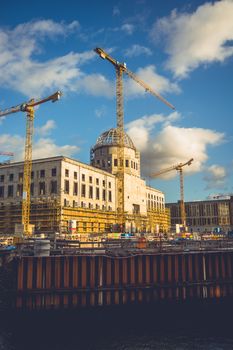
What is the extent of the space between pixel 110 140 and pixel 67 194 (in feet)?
143

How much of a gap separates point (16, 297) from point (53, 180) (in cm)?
6338

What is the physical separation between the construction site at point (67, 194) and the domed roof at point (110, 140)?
4796mm

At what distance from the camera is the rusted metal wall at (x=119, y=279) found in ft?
115

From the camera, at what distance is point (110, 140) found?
134 meters

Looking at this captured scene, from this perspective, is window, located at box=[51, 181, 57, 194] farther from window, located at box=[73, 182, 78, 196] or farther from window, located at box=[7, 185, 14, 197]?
window, located at box=[7, 185, 14, 197]

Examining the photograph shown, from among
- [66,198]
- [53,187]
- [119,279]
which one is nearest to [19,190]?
[53,187]

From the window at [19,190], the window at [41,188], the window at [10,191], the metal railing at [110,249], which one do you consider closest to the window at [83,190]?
the window at [41,188]

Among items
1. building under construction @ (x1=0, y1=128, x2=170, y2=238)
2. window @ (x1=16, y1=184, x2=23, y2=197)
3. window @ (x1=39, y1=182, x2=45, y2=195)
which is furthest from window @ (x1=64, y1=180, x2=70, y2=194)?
window @ (x1=16, y1=184, x2=23, y2=197)

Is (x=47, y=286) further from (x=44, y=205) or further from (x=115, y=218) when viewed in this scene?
(x=115, y=218)

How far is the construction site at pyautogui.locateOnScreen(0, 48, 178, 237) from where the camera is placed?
94188mm

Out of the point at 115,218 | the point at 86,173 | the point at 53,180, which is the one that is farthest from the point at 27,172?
the point at 115,218

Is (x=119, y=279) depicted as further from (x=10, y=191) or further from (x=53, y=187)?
(x=10, y=191)

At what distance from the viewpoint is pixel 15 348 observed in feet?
92.0

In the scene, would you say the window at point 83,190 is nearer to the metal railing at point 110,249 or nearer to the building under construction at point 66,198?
the building under construction at point 66,198
